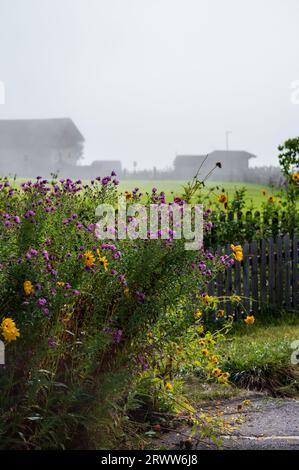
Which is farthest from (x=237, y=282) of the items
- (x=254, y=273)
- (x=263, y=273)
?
(x=263, y=273)

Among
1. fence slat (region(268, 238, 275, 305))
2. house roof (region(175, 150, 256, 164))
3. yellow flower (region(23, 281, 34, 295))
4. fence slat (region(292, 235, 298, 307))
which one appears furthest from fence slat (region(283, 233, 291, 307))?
house roof (region(175, 150, 256, 164))

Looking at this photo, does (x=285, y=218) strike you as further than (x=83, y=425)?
Yes

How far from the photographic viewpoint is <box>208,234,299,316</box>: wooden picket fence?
9.14m

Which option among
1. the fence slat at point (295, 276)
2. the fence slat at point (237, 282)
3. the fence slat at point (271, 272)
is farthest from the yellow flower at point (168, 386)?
the fence slat at point (295, 276)

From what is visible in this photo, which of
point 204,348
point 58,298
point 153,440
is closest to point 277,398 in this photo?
point 204,348

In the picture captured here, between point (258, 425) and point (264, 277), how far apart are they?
4872 millimetres

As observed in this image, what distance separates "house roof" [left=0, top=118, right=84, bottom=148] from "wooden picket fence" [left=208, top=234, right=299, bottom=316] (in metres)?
47.7

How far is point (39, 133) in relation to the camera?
5869cm

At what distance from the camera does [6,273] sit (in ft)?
12.1

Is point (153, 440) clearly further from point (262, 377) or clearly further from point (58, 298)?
point (262, 377)

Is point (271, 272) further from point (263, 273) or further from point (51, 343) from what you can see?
point (51, 343)

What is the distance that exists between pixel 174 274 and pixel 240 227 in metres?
5.66

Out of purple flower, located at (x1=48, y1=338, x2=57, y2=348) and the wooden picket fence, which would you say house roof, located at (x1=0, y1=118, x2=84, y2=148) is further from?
purple flower, located at (x1=48, y1=338, x2=57, y2=348)

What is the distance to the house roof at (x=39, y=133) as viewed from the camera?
56.9 m
